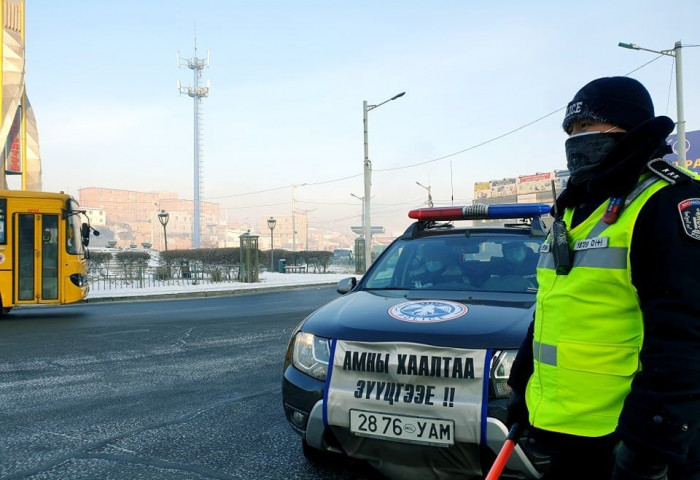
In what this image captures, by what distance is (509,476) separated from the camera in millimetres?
2908

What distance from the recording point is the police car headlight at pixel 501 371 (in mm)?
2912

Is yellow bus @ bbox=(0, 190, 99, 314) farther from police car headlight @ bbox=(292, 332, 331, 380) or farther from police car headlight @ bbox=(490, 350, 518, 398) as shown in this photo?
police car headlight @ bbox=(490, 350, 518, 398)

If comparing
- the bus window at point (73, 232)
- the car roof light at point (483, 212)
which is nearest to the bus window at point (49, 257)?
the bus window at point (73, 232)

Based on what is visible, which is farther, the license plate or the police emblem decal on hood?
the police emblem decal on hood

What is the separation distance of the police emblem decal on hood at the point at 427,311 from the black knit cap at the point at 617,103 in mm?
1627

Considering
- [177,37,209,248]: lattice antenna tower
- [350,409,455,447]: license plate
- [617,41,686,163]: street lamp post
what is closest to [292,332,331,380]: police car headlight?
[350,409,455,447]: license plate

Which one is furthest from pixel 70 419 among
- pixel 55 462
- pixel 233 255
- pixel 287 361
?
pixel 233 255

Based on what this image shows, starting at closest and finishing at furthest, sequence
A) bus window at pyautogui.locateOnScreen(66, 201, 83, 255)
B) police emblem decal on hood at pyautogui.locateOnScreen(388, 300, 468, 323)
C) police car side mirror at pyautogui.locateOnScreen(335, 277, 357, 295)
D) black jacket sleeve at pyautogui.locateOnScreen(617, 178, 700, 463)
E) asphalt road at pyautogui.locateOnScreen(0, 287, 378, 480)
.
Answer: black jacket sleeve at pyautogui.locateOnScreen(617, 178, 700, 463) < police emblem decal on hood at pyautogui.locateOnScreen(388, 300, 468, 323) < asphalt road at pyautogui.locateOnScreen(0, 287, 378, 480) < police car side mirror at pyautogui.locateOnScreen(335, 277, 357, 295) < bus window at pyautogui.locateOnScreen(66, 201, 83, 255)

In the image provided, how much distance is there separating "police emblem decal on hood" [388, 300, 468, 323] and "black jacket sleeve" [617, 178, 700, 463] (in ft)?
5.63

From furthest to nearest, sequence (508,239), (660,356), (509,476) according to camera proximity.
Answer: (508,239) < (509,476) < (660,356)

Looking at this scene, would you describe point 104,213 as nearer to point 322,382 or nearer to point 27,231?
point 27,231

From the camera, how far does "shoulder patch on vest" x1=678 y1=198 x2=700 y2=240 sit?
5.18 feet

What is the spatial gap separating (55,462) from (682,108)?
21.7m

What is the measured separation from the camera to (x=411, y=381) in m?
3.02
